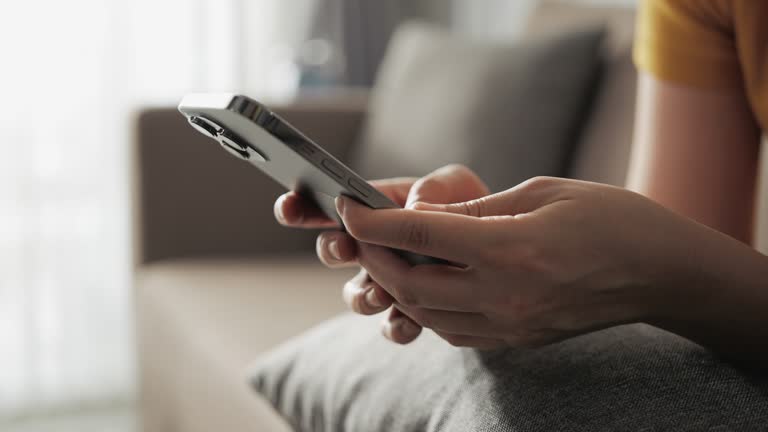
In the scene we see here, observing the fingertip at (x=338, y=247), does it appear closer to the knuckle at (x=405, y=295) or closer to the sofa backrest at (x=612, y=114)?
the knuckle at (x=405, y=295)

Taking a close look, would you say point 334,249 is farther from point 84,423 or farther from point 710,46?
point 84,423

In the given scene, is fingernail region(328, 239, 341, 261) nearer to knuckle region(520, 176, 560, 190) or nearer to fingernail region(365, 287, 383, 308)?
fingernail region(365, 287, 383, 308)

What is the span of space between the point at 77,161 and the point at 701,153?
1693mm

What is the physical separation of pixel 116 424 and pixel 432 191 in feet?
5.26

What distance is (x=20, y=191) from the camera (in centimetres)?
207

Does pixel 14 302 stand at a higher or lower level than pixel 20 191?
lower

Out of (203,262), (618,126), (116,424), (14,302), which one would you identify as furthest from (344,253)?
(14,302)

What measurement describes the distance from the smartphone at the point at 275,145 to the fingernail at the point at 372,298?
0.06m

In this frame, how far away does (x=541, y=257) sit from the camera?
49cm

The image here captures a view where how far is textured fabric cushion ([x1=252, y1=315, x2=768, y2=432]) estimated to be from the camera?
1.66 ft

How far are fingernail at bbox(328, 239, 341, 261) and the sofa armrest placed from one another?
1026 mm

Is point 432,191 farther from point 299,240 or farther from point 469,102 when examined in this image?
point 299,240

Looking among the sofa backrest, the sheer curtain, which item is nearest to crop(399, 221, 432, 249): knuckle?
the sofa backrest

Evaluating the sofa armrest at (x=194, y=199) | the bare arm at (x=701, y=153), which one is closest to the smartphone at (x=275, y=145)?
the bare arm at (x=701, y=153)
